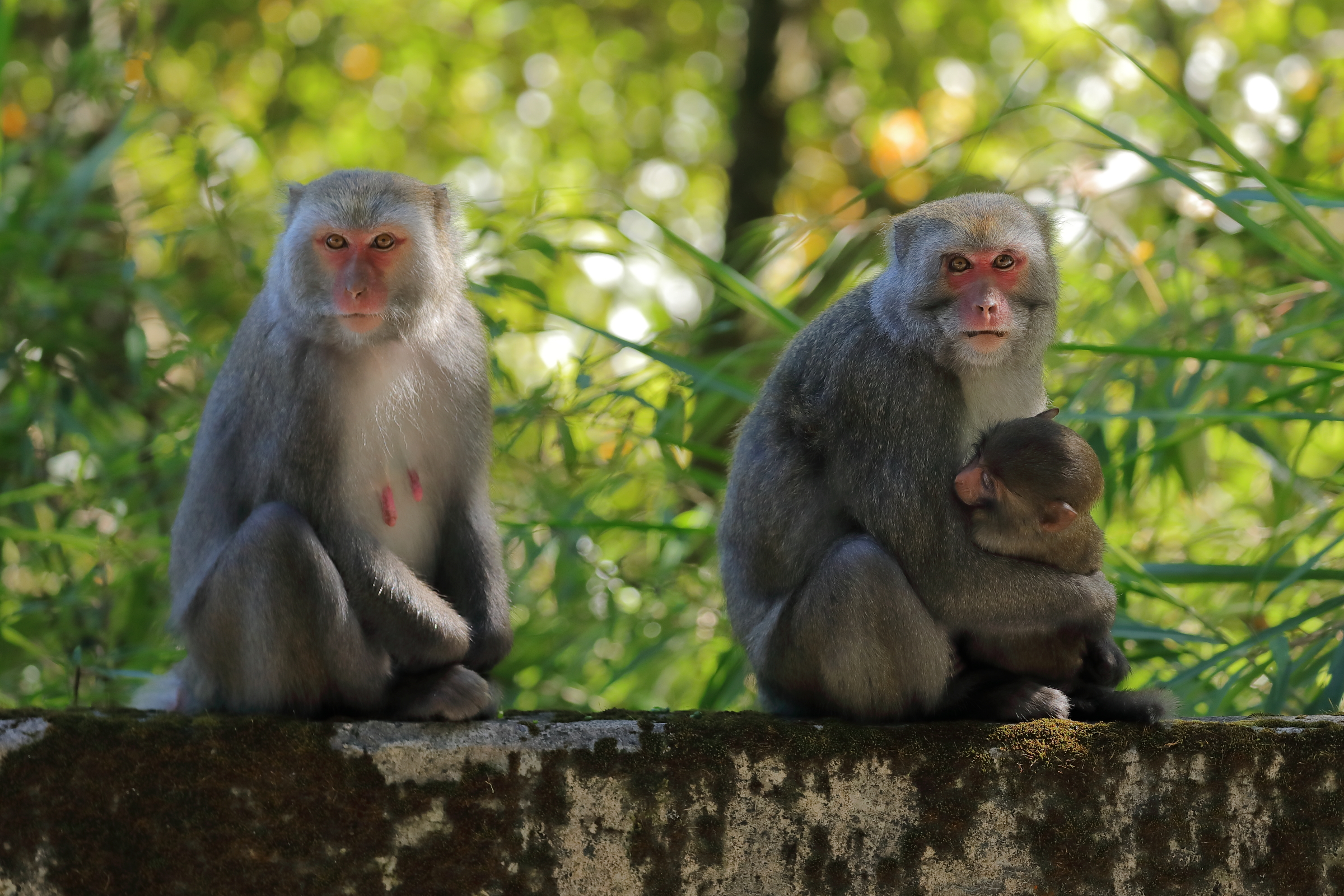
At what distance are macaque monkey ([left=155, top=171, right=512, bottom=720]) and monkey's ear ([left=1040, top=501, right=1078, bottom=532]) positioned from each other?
1.49 meters

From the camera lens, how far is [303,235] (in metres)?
3.48

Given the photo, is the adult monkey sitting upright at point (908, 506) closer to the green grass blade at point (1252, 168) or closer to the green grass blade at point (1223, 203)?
the green grass blade at point (1223, 203)

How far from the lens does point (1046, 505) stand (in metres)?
3.35

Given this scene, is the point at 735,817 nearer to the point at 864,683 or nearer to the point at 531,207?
the point at 864,683

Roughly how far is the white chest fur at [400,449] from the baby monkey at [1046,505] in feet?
4.73

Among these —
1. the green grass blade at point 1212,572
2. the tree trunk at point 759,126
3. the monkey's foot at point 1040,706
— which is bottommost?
the monkey's foot at point 1040,706

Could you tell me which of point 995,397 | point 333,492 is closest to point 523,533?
point 333,492

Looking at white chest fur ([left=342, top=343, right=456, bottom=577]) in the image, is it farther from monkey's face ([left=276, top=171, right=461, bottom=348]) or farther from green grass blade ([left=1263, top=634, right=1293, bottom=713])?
green grass blade ([left=1263, top=634, right=1293, bottom=713])

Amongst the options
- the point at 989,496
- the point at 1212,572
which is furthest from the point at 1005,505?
the point at 1212,572

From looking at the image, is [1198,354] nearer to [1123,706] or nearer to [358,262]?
[1123,706]

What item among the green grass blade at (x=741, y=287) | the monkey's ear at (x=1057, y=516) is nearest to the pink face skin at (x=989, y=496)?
the monkey's ear at (x=1057, y=516)

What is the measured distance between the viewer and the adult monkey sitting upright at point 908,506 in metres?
3.38

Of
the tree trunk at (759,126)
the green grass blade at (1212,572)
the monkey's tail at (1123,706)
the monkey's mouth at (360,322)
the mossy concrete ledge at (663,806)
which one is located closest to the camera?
the mossy concrete ledge at (663,806)

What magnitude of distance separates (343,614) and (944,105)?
33.9 ft
